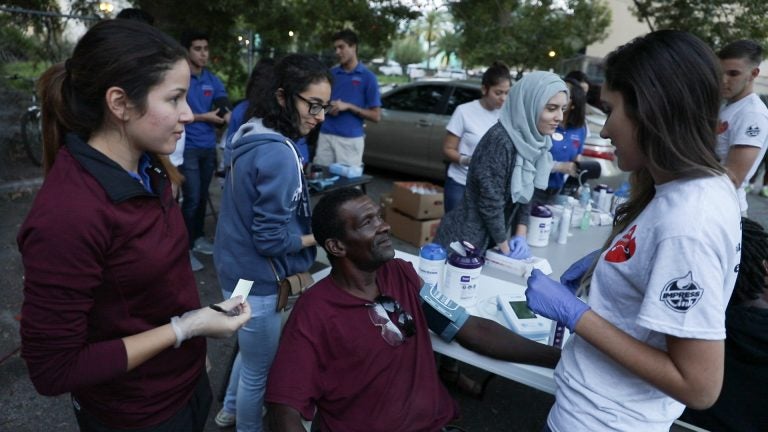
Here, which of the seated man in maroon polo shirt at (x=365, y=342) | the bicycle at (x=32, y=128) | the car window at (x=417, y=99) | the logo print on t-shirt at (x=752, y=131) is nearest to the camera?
the seated man in maroon polo shirt at (x=365, y=342)

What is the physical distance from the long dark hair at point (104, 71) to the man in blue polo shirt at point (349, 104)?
409 centimetres

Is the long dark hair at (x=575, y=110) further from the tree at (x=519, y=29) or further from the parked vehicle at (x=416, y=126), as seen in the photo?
the tree at (x=519, y=29)

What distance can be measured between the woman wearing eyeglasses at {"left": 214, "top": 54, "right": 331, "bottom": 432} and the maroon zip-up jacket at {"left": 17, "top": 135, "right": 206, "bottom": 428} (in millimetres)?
578

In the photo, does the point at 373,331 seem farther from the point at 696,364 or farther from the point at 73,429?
the point at 73,429

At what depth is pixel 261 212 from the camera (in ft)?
6.42

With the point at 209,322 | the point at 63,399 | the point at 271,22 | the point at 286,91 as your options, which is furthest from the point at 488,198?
the point at 271,22

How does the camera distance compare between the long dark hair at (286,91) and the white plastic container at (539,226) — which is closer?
the long dark hair at (286,91)

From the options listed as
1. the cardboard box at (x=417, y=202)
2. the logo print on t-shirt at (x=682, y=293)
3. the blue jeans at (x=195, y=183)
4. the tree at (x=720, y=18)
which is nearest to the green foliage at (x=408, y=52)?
the tree at (x=720, y=18)

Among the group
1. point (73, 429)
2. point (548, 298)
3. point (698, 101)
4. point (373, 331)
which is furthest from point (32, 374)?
point (73, 429)

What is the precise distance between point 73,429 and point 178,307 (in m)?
1.71

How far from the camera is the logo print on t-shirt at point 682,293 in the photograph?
103 centimetres

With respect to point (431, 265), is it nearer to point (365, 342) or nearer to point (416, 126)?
point (365, 342)

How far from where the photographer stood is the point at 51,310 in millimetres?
1073

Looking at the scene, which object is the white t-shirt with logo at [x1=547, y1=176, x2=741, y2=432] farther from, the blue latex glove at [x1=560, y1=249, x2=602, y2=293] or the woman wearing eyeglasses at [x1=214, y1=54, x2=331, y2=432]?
the woman wearing eyeglasses at [x1=214, y1=54, x2=331, y2=432]
